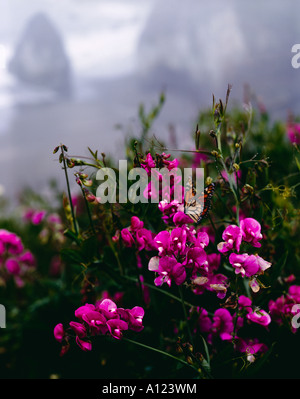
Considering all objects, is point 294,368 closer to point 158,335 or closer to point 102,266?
point 158,335

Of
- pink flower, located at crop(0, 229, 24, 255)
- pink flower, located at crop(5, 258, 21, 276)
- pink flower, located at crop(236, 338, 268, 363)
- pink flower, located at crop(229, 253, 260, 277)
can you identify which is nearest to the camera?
pink flower, located at crop(229, 253, 260, 277)

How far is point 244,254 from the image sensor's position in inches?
31.0

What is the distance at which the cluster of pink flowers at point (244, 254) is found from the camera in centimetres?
78

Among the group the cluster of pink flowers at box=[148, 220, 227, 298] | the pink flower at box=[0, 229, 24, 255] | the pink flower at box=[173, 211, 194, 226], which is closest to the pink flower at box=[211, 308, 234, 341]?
the cluster of pink flowers at box=[148, 220, 227, 298]

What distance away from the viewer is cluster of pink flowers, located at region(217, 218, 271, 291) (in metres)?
0.78

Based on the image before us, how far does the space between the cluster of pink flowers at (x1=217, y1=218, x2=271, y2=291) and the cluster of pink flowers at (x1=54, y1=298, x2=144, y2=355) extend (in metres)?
0.20

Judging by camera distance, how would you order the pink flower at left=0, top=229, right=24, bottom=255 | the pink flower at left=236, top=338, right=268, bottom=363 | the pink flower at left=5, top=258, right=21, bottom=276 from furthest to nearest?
1. the pink flower at left=5, top=258, right=21, bottom=276
2. the pink flower at left=0, top=229, right=24, bottom=255
3. the pink flower at left=236, top=338, right=268, bottom=363

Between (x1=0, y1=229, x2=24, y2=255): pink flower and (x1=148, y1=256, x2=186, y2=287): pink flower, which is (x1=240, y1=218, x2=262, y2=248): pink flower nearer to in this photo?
(x1=148, y1=256, x2=186, y2=287): pink flower

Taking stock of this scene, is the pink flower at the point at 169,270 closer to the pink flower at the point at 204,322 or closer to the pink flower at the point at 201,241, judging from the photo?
the pink flower at the point at 201,241

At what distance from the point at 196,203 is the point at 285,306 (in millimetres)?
350

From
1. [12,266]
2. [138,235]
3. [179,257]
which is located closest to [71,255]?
[138,235]

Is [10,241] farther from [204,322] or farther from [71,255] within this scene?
[204,322]

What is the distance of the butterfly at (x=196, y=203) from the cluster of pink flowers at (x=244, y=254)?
7 cm

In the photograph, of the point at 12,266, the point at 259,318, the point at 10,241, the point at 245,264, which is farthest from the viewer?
the point at 12,266
